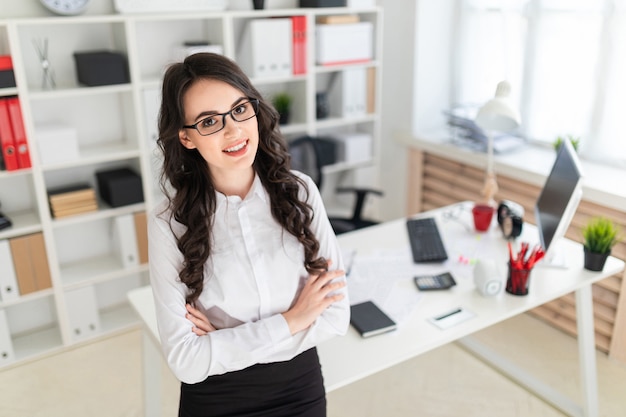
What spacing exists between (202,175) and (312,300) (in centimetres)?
47

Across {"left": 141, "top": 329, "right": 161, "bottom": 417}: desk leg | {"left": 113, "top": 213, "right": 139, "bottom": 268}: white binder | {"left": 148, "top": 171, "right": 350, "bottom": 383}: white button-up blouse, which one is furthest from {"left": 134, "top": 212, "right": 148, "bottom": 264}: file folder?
{"left": 148, "top": 171, "right": 350, "bottom": 383}: white button-up blouse

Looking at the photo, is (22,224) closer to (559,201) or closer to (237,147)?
(237,147)

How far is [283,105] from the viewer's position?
369 cm

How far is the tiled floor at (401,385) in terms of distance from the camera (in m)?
2.70

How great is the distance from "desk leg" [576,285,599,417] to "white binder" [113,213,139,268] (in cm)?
231

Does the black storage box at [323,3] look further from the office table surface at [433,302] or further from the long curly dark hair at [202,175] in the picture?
the long curly dark hair at [202,175]

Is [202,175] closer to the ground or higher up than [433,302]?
higher up

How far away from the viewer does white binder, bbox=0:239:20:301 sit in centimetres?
290

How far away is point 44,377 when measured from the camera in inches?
118

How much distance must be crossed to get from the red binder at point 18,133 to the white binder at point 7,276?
0.43 m

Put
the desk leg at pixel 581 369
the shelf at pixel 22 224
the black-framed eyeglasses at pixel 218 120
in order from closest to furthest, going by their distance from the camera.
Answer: the black-framed eyeglasses at pixel 218 120 → the desk leg at pixel 581 369 → the shelf at pixel 22 224

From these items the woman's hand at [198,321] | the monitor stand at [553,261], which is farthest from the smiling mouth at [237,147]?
the monitor stand at [553,261]

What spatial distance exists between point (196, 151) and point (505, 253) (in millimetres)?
1498

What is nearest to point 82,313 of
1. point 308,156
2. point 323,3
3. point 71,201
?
point 71,201
